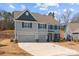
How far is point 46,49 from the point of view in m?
10.5

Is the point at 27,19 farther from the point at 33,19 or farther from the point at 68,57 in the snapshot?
the point at 68,57

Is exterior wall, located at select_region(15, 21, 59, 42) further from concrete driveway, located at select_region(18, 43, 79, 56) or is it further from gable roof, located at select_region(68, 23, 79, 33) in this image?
gable roof, located at select_region(68, 23, 79, 33)

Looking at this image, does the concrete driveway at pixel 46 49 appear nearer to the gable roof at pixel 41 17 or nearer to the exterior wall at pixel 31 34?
the exterior wall at pixel 31 34

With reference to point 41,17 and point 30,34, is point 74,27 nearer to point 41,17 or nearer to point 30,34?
point 41,17

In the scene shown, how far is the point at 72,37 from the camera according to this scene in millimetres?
10492

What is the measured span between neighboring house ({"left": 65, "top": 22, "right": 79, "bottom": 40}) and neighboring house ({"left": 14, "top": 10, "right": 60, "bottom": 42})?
134 millimetres

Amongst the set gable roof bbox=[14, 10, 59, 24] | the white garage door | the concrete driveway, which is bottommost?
the concrete driveway

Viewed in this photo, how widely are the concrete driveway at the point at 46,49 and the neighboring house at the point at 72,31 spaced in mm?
180

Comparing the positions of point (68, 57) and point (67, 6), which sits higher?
point (67, 6)

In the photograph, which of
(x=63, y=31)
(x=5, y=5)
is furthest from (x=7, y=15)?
(x=63, y=31)

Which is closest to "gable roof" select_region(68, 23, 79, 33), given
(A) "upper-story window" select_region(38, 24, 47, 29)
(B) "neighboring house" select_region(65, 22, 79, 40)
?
(B) "neighboring house" select_region(65, 22, 79, 40)

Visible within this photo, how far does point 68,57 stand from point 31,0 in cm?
91

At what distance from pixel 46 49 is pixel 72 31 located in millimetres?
426

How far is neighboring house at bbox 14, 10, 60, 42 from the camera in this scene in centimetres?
1045
